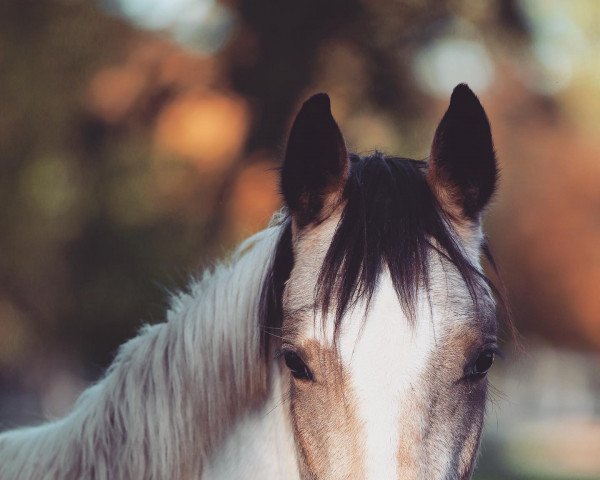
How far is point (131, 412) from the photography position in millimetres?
2232

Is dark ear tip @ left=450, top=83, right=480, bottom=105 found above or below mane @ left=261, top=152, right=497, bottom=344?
above

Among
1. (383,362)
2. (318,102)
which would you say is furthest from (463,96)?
(383,362)

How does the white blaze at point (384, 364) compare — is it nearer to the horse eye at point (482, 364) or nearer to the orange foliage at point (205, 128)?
the horse eye at point (482, 364)

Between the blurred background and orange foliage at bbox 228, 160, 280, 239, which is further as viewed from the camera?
the blurred background

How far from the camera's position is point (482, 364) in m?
1.96

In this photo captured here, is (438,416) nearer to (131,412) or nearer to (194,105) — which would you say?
(131,412)

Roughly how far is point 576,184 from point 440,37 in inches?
145

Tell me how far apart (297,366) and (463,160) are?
0.74 m

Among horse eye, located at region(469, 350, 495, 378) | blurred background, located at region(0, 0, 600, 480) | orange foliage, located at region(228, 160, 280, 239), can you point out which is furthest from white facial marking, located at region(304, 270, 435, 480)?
blurred background, located at region(0, 0, 600, 480)

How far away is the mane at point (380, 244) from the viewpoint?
1.89 m

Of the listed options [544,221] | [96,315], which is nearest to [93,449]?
[96,315]

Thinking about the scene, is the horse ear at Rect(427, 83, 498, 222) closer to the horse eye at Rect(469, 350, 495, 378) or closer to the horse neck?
the horse eye at Rect(469, 350, 495, 378)

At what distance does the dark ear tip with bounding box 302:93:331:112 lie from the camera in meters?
1.99

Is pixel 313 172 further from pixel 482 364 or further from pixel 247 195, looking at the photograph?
pixel 247 195
